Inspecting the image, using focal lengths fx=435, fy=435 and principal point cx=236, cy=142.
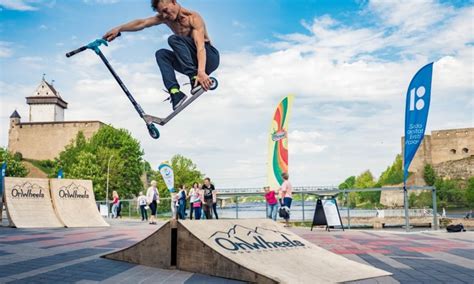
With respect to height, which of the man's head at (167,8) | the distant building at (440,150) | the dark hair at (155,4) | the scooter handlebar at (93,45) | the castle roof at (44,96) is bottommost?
the scooter handlebar at (93,45)

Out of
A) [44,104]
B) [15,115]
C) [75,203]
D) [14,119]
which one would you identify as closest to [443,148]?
[75,203]

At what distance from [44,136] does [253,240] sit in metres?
83.0

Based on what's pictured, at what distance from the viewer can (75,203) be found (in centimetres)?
1489

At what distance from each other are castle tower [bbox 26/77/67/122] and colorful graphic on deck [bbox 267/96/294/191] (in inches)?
2772

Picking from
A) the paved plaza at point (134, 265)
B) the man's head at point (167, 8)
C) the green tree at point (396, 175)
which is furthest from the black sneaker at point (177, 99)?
the green tree at point (396, 175)

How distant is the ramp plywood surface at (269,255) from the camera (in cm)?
452

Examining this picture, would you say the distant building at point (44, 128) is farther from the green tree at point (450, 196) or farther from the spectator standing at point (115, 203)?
the green tree at point (450, 196)

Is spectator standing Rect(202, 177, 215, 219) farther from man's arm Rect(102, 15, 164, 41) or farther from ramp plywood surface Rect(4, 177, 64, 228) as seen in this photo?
man's arm Rect(102, 15, 164, 41)

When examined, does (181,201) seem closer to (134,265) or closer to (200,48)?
(134,265)

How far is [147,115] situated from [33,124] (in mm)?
83435

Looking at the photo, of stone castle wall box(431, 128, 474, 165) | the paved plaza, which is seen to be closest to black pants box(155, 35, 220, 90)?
the paved plaza

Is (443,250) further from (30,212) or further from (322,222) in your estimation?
(30,212)

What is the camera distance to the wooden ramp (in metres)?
4.50

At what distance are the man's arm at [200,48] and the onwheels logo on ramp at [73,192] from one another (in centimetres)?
1051
